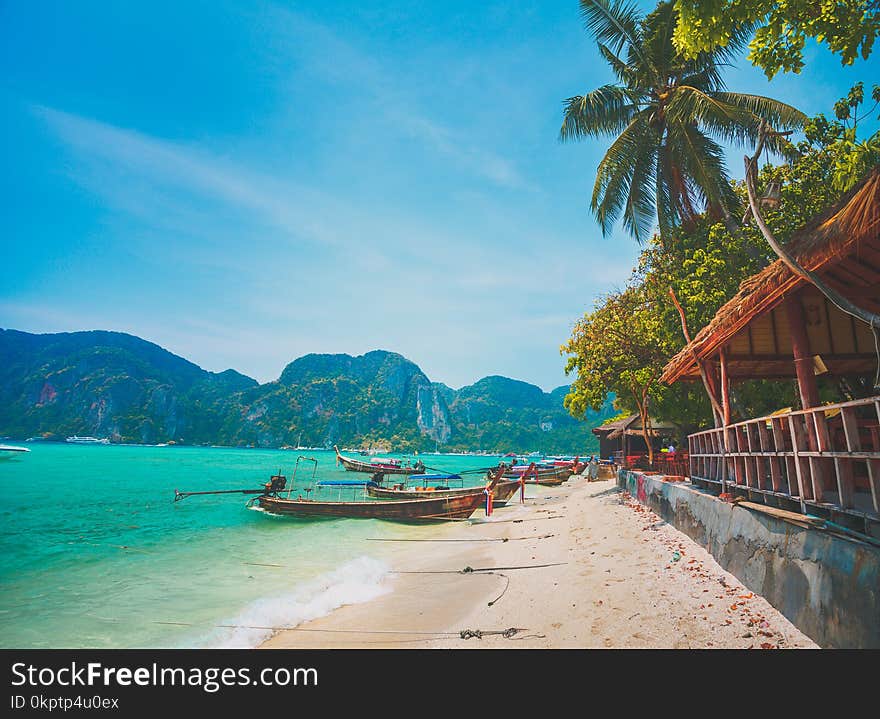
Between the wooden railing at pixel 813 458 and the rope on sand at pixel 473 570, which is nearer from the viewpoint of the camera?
the wooden railing at pixel 813 458

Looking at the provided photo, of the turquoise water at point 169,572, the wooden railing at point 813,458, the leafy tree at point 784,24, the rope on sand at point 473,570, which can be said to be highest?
the leafy tree at point 784,24

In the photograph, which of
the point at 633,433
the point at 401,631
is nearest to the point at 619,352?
the point at 633,433

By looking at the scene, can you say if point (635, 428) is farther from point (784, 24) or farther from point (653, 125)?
point (784, 24)

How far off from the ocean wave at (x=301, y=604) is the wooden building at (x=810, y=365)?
735 centimetres

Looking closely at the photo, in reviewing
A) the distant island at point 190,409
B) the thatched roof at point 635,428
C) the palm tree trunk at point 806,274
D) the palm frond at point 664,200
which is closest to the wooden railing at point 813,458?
the palm tree trunk at point 806,274

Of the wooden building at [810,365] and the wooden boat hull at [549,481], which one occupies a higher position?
the wooden building at [810,365]

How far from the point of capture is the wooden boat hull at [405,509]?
21.0 meters

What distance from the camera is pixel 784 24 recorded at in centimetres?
516

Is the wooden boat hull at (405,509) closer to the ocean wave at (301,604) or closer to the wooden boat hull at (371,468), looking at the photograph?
the ocean wave at (301,604)

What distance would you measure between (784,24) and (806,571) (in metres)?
5.81

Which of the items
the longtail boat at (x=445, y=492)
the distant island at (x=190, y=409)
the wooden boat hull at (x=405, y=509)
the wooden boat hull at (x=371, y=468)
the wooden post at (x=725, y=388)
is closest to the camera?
the wooden post at (x=725, y=388)

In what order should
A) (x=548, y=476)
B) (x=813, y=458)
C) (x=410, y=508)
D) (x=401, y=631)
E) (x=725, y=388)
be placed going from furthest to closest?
1. (x=548, y=476)
2. (x=410, y=508)
3. (x=725, y=388)
4. (x=401, y=631)
5. (x=813, y=458)

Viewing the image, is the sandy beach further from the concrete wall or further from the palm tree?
the palm tree

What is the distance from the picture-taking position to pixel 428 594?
9.23 metres
